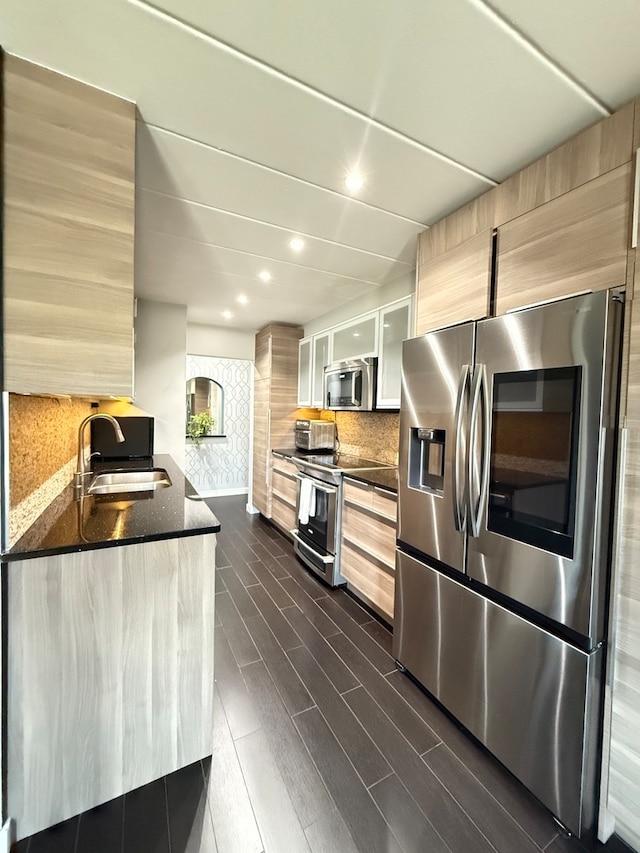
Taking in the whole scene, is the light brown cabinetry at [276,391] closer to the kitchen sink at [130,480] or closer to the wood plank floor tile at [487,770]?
the kitchen sink at [130,480]

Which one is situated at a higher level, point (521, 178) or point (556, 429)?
point (521, 178)

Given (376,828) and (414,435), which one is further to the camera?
(414,435)

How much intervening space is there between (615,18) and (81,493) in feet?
8.99

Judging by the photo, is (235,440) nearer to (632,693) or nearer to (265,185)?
(265,185)

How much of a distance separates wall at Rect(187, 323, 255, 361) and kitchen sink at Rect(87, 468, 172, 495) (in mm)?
2291

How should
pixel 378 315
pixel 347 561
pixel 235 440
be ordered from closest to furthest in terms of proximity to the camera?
pixel 347 561, pixel 378 315, pixel 235 440

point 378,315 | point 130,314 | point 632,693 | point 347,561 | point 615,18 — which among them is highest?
point 615,18

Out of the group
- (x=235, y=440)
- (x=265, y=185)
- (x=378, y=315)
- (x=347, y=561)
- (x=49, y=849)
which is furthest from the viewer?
(x=235, y=440)

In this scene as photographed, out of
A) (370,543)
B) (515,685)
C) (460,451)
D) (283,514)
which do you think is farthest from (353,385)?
(515,685)

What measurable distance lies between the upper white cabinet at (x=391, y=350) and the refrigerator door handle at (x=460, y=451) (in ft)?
3.56

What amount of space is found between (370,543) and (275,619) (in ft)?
2.69

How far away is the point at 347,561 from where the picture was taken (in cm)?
269

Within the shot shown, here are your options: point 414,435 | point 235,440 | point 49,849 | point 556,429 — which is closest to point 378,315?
point 414,435

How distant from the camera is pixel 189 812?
1.19 m
